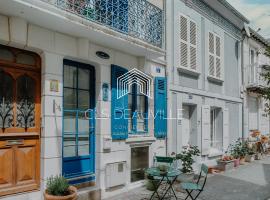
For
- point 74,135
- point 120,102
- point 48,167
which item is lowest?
point 48,167

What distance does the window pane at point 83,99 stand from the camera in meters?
7.06

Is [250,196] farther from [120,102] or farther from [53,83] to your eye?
[53,83]

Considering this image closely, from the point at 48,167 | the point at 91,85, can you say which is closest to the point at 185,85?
the point at 91,85

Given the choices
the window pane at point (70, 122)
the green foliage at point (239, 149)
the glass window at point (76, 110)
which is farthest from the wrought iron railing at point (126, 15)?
the green foliage at point (239, 149)

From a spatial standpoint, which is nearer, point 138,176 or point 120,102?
point 120,102

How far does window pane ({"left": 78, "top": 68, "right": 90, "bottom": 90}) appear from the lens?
23.3 feet

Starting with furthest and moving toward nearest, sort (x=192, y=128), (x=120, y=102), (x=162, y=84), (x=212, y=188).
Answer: (x=192, y=128) < (x=162, y=84) < (x=212, y=188) < (x=120, y=102)

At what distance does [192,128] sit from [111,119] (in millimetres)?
4545

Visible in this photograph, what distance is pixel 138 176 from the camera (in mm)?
8445

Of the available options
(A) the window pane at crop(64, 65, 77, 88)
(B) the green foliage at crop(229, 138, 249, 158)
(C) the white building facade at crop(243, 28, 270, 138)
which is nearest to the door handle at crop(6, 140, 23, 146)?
(A) the window pane at crop(64, 65, 77, 88)

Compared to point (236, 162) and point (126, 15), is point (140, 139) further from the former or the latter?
point (236, 162)

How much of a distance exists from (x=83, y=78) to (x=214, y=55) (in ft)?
22.3

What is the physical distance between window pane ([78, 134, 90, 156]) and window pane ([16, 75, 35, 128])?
127 centimetres

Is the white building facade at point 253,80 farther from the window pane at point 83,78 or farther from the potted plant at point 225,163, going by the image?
the window pane at point 83,78
